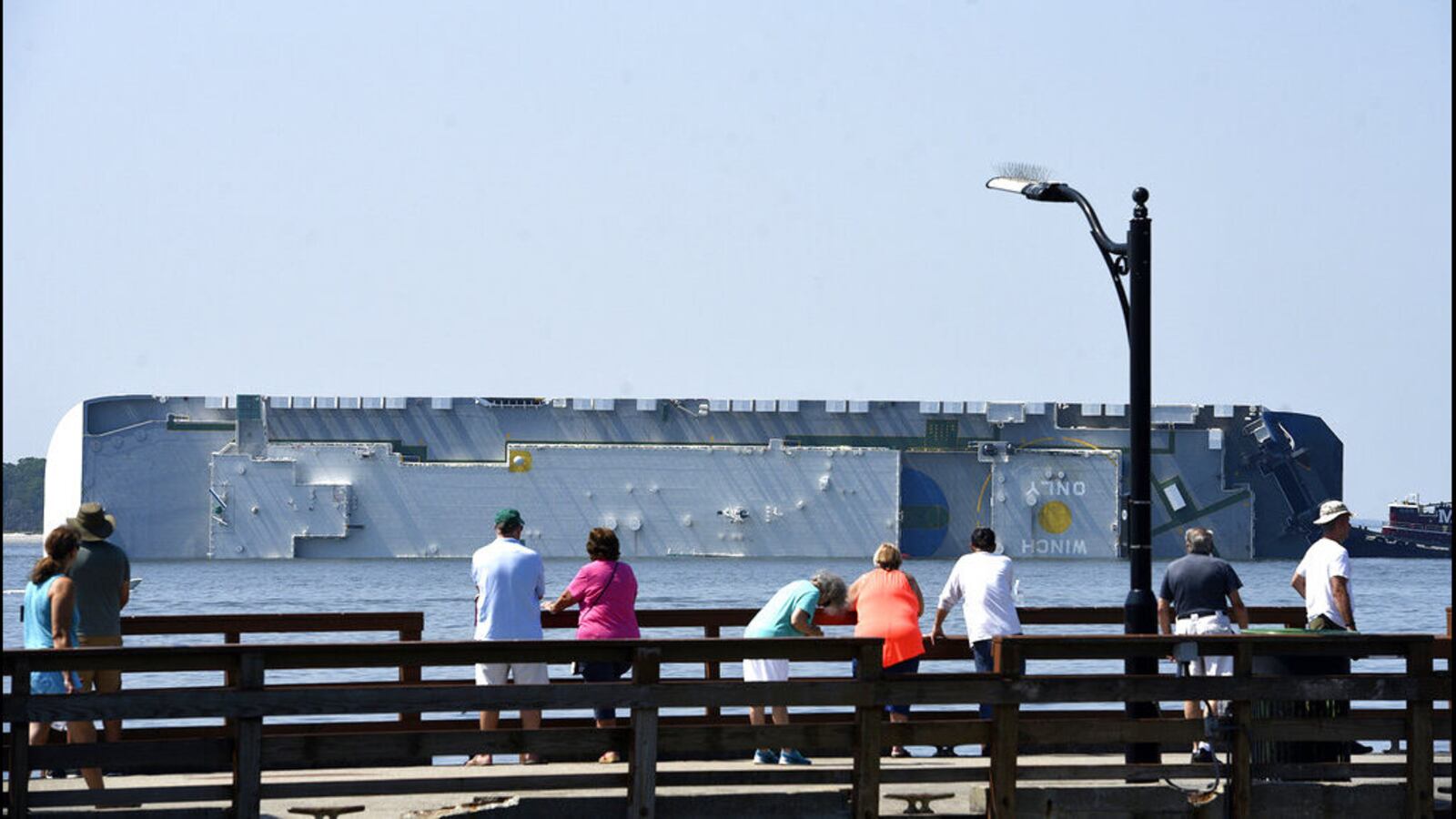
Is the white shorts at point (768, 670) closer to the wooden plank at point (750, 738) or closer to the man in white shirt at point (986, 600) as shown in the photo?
the wooden plank at point (750, 738)

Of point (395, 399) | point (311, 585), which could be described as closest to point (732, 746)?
point (311, 585)

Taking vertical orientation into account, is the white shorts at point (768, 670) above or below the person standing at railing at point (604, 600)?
below

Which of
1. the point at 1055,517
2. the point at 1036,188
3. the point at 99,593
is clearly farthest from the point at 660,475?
the point at 99,593

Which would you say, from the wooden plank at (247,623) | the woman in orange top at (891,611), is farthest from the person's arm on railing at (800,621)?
the wooden plank at (247,623)

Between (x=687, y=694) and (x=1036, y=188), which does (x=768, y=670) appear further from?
(x=1036, y=188)

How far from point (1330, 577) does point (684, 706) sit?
4.76m

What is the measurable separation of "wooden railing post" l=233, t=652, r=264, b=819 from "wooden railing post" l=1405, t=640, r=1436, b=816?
5938mm

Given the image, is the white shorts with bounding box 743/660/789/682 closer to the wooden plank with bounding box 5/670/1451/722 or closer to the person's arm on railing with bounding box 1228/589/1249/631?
the wooden plank with bounding box 5/670/1451/722

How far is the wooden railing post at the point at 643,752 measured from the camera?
9578mm

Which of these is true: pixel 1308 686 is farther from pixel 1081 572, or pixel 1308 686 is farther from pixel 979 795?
pixel 1081 572

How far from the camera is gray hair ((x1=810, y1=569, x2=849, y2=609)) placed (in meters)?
11.6

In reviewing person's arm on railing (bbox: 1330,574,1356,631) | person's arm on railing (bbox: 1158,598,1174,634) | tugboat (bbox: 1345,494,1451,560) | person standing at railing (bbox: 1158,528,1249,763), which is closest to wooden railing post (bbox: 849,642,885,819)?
person standing at railing (bbox: 1158,528,1249,763)

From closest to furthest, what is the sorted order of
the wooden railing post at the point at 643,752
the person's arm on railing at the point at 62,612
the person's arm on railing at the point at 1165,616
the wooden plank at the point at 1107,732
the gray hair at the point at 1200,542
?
the wooden railing post at the point at 643,752
the wooden plank at the point at 1107,732
the person's arm on railing at the point at 62,612
the person's arm on railing at the point at 1165,616
the gray hair at the point at 1200,542

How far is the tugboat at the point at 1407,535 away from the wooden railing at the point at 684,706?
A: 103583 mm
